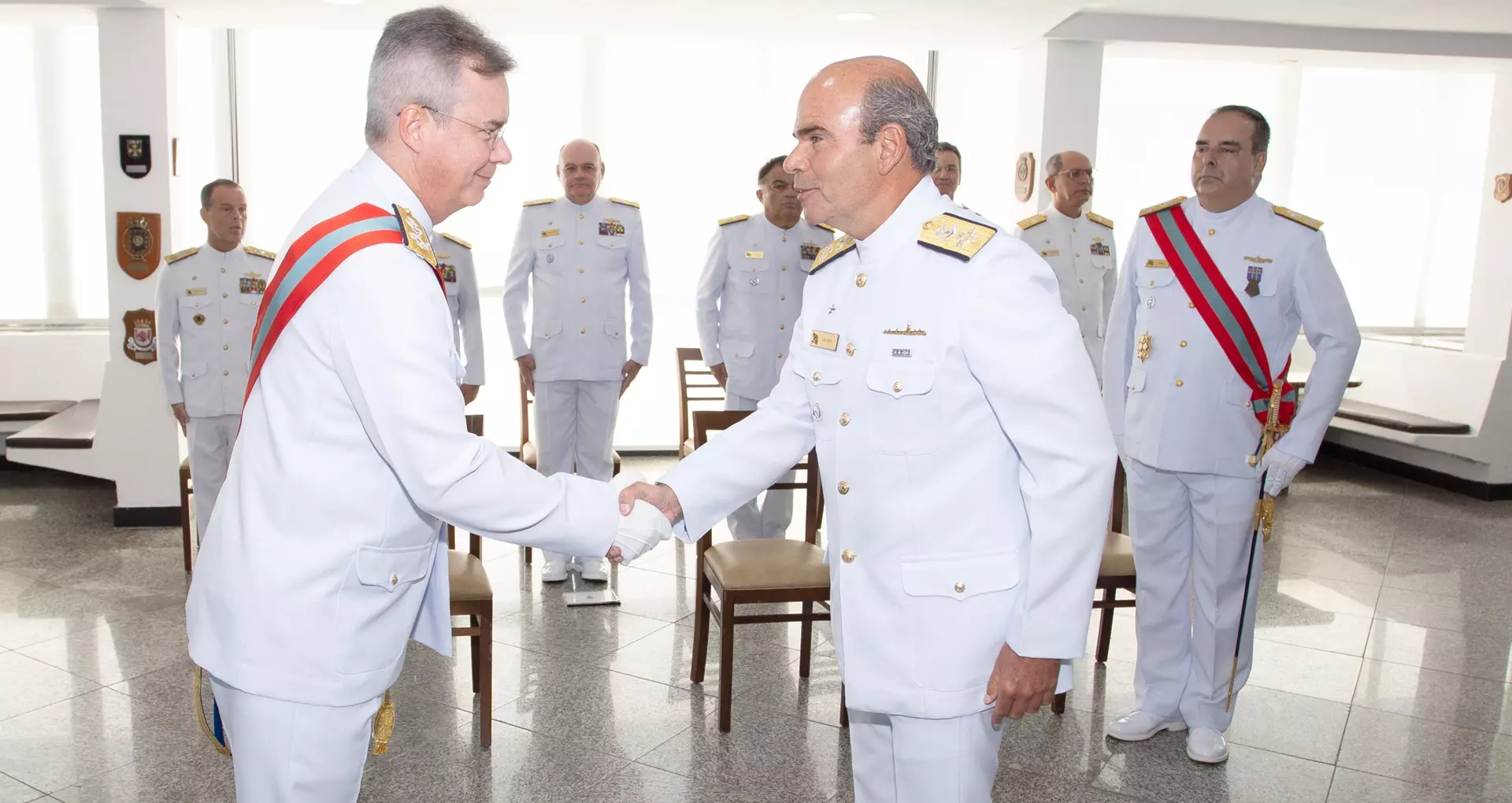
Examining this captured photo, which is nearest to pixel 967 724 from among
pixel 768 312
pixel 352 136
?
pixel 768 312

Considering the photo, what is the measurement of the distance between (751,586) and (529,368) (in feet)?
6.98

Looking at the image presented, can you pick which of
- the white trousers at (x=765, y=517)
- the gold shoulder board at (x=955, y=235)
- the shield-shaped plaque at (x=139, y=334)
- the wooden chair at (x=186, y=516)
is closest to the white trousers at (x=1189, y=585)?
the gold shoulder board at (x=955, y=235)

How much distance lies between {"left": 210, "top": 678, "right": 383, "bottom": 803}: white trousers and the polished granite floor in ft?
4.54

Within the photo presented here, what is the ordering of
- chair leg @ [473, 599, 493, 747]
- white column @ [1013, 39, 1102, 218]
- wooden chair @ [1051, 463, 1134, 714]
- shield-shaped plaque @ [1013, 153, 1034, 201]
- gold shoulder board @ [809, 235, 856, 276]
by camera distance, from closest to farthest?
gold shoulder board @ [809, 235, 856, 276], chair leg @ [473, 599, 493, 747], wooden chair @ [1051, 463, 1134, 714], white column @ [1013, 39, 1102, 218], shield-shaped plaque @ [1013, 153, 1034, 201]

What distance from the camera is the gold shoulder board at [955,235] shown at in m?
1.57

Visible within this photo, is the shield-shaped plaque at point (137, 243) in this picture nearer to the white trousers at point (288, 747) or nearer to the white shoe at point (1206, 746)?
the white trousers at point (288, 747)

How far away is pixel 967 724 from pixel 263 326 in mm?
1139

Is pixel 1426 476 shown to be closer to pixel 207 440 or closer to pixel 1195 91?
pixel 1195 91

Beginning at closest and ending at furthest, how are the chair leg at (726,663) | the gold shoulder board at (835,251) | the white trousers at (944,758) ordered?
the white trousers at (944,758) → the gold shoulder board at (835,251) → the chair leg at (726,663)

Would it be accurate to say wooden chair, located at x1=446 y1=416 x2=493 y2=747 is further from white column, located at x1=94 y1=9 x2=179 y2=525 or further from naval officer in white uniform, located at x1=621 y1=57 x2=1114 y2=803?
white column, located at x1=94 y1=9 x2=179 y2=525

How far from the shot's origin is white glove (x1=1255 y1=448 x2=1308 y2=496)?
2.91 m

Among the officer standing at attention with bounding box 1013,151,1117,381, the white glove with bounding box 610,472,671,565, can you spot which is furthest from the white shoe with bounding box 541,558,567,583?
the white glove with bounding box 610,472,671,565

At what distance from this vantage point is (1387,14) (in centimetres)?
564

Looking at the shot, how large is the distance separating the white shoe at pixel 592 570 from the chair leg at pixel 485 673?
146 cm
